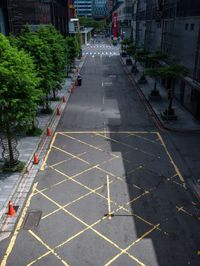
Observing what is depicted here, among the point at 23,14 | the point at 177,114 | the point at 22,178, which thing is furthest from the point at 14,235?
the point at 23,14

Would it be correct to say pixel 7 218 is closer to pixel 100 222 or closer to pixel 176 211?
pixel 100 222

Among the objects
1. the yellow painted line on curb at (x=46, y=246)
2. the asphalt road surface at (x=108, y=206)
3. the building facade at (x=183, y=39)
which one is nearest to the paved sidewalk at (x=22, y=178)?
the asphalt road surface at (x=108, y=206)

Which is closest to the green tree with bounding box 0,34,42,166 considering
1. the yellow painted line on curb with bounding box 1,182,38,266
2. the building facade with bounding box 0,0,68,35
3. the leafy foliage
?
the leafy foliage

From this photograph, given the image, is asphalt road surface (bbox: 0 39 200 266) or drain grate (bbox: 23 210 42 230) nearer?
asphalt road surface (bbox: 0 39 200 266)

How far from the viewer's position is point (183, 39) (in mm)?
→ 35719

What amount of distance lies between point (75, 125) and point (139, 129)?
20.7 ft

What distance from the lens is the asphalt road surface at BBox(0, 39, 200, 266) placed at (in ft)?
43.6

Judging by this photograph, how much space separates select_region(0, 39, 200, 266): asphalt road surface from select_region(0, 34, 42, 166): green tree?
426 centimetres

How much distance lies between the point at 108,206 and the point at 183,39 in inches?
1029

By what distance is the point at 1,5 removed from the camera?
37.4 meters

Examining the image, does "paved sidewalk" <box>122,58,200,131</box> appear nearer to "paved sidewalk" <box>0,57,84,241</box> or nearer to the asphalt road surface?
the asphalt road surface

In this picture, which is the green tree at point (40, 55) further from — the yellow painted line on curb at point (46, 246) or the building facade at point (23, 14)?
the yellow painted line on curb at point (46, 246)

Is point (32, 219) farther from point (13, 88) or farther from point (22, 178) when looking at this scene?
point (13, 88)

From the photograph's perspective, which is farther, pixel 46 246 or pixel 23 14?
pixel 23 14
